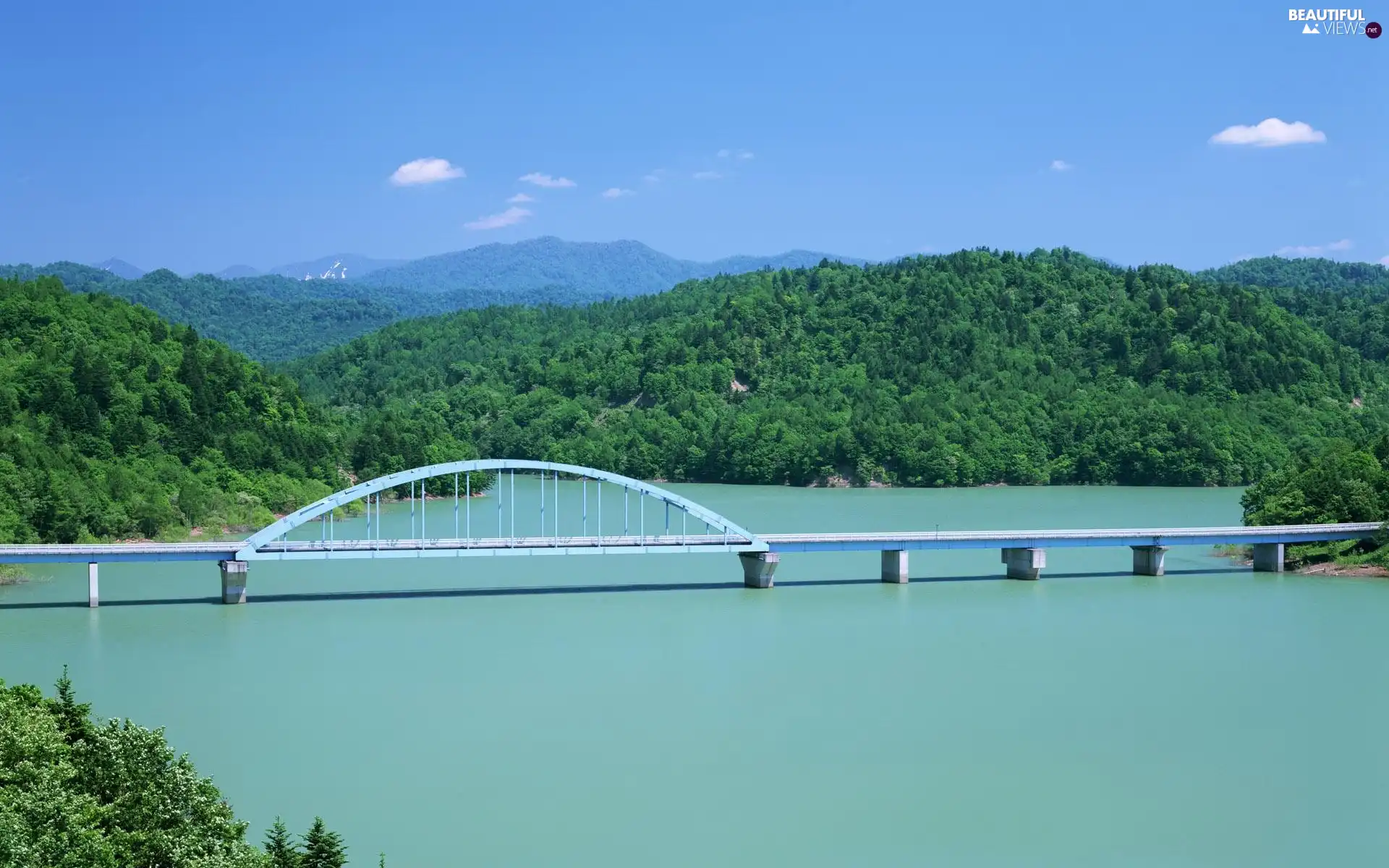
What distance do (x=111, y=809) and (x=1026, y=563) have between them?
35.2 metres

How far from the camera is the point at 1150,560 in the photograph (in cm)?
4931

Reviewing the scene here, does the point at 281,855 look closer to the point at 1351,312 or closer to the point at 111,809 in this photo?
the point at 111,809

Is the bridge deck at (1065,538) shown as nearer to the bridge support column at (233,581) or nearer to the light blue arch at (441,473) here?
the light blue arch at (441,473)

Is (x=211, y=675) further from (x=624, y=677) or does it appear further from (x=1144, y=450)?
(x=1144, y=450)

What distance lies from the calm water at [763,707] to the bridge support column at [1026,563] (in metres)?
0.89

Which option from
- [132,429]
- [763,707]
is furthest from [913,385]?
[763,707]

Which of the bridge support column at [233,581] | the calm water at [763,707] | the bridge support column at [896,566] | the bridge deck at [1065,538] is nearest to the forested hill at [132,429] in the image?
the calm water at [763,707]

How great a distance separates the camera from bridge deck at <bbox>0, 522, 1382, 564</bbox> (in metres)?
42.4

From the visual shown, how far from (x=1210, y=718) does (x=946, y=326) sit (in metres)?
93.3

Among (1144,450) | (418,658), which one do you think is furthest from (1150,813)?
(1144,450)

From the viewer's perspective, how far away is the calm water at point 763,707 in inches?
902

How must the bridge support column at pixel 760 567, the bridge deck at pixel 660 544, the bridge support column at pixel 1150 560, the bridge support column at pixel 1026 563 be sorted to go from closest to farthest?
1. the bridge deck at pixel 660 544
2. the bridge support column at pixel 760 567
3. the bridge support column at pixel 1026 563
4. the bridge support column at pixel 1150 560

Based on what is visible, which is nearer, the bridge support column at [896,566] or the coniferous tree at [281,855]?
the coniferous tree at [281,855]

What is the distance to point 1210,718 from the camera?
29562 millimetres
